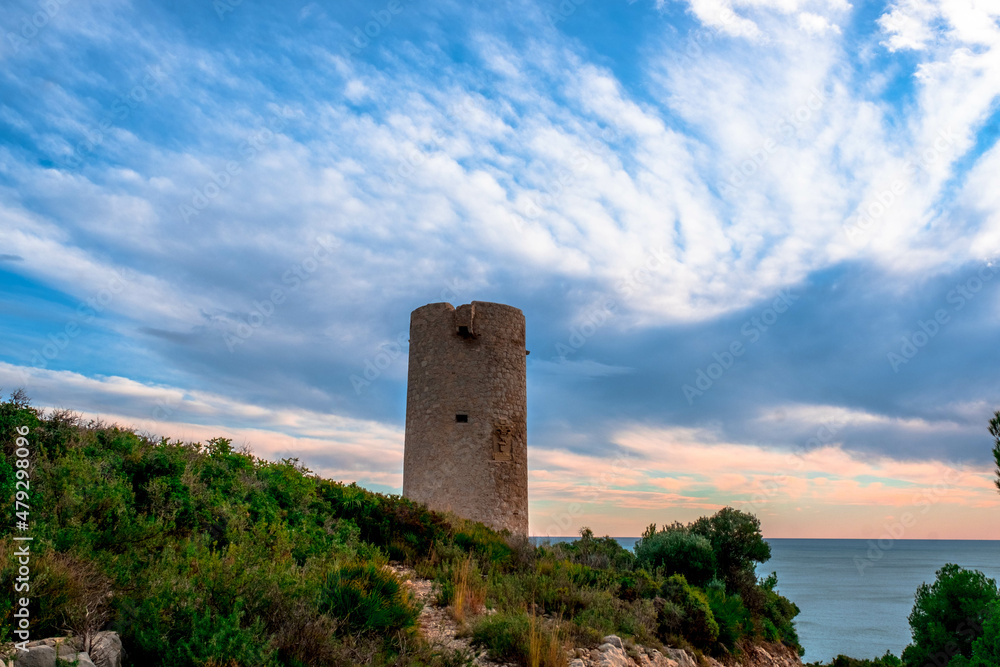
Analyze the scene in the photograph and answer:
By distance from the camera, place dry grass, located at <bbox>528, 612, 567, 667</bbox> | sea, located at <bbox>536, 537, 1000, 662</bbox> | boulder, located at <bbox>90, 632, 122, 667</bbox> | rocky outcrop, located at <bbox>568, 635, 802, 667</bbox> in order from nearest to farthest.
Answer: boulder, located at <bbox>90, 632, 122, 667</bbox> < dry grass, located at <bbox>528, 612, 567, 667</bbox> < rocky outcrop, located at <bbox>568, 635, 802, 667</bbox> < sea, located at <bbox>536, 537, 1000, 662</bbox>

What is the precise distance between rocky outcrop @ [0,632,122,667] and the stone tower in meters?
10.4

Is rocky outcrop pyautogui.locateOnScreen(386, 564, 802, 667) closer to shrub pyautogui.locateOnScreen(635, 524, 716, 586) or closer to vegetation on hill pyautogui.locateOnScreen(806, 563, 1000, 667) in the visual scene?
shrub pyautogui.locateOnScreen(635, 524, 716, 586)

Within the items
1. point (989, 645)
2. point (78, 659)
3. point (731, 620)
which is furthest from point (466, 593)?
point (989, 645)

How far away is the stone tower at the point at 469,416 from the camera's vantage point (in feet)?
47.6

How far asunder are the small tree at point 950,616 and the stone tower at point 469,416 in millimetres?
8068

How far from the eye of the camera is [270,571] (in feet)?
18.9

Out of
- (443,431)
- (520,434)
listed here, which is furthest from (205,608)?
(520,434)

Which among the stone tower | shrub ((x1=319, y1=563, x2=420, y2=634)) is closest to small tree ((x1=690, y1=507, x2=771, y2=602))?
the stone tower

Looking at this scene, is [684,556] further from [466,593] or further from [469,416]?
[466,593]

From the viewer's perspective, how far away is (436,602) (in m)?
7.53

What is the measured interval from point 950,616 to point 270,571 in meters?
11.9

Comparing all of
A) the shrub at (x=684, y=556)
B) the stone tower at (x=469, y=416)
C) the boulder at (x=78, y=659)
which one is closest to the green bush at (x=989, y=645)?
the shrub at (x=684, y=556)

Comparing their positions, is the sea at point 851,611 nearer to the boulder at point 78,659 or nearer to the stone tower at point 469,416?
the stone tower at point 469,416

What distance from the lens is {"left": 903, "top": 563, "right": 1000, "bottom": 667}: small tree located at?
10719mm
